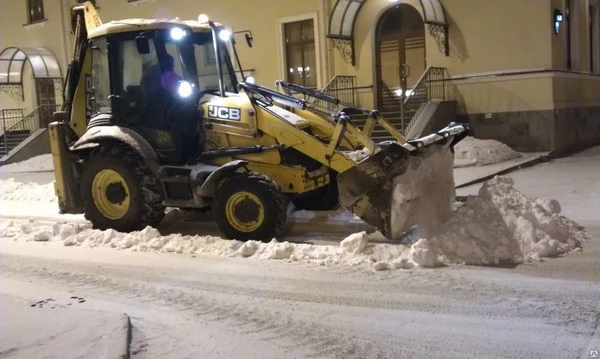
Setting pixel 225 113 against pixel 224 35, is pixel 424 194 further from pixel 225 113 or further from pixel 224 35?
pixel 224 35

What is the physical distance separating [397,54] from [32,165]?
13.3m

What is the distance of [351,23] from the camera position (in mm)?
19562

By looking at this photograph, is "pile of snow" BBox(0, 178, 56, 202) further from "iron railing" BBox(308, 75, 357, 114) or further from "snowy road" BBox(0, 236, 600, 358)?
"iron railing" BBox(308, 75, 357, 114)

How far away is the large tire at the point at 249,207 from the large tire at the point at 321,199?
5.67ft

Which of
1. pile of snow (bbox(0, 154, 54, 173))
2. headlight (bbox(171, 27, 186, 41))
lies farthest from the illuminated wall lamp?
pile of snow (bbox(0, 154, 54, 173))

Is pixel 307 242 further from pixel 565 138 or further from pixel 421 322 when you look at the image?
pixel 565 138

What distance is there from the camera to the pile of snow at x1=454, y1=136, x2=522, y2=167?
15.2m

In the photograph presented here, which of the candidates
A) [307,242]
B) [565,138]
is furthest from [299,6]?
[307,242]

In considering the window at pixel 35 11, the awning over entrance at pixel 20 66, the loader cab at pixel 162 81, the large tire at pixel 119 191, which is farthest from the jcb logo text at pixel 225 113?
the window at pixel 35 11

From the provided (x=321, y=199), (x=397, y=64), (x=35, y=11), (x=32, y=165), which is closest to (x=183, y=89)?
(x=321, y=199)

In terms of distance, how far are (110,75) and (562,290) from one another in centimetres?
647

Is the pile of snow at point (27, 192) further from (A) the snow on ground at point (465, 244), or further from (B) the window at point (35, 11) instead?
(B) the window at point (35, 11)

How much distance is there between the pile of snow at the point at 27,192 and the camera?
1290 cm

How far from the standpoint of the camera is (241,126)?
324 inches
